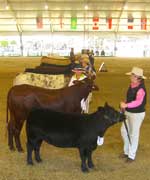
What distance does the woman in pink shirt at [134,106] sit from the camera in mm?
5680

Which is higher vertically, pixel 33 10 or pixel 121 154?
pixel 33 10

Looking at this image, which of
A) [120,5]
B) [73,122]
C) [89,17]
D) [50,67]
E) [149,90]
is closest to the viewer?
[73,122]

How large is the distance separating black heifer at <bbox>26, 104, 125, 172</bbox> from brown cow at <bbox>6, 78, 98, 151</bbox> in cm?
78

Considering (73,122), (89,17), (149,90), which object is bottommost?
(149,90)

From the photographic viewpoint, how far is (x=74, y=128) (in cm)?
534

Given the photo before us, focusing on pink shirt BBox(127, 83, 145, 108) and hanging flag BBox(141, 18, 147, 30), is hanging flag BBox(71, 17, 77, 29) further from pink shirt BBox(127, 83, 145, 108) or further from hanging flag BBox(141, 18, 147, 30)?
pink shirt BBox(127, 83, 145, 108)

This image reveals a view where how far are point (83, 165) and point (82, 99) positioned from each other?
1395 mm

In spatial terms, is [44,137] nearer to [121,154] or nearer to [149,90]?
[121,154]

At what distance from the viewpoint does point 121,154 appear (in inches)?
249

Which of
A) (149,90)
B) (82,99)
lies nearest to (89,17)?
(149,90)

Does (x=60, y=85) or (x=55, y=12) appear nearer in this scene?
(x=60, y=85)

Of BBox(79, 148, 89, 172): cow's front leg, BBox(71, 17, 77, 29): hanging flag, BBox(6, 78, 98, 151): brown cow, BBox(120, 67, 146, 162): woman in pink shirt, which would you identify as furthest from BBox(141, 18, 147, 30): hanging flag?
BBox(79, 148, 89, 172): cow's front leg

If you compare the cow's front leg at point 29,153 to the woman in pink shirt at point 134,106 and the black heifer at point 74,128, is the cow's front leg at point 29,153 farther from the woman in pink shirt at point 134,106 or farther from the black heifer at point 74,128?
the woman in pink shirt at point 134,106

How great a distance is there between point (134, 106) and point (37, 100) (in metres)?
1.62
